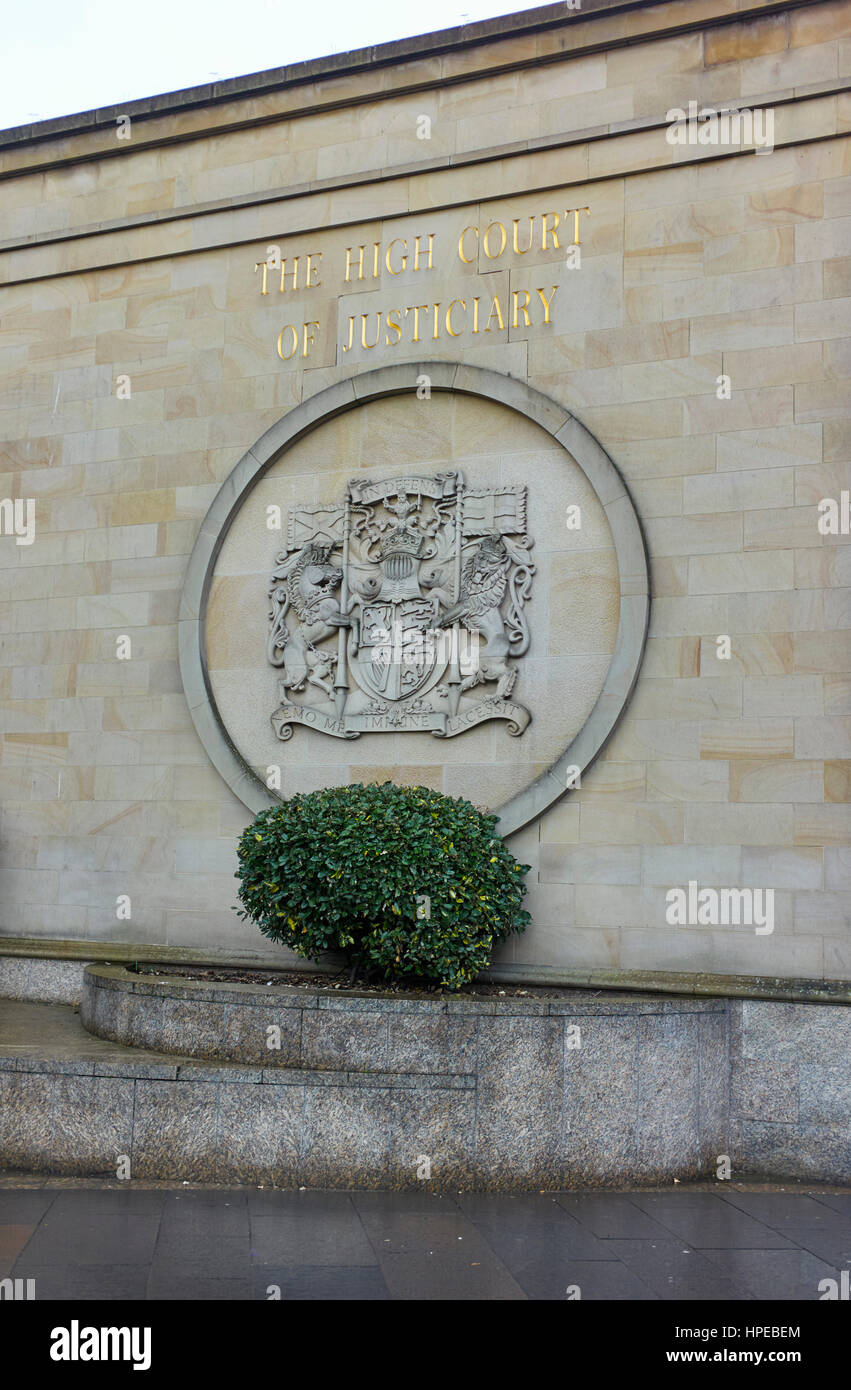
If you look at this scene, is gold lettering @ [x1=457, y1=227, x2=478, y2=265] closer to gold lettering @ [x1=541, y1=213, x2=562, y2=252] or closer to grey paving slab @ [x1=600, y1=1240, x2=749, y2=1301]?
gold lettering @ [x1=541, y1=213, x2=562, y2=252]

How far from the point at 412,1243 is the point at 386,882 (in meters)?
2.46

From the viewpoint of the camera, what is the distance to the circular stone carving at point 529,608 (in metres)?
9.85

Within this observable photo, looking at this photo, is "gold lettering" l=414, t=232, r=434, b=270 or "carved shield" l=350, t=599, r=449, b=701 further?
"gold lettering" l=414, t=232, r=434, b=270

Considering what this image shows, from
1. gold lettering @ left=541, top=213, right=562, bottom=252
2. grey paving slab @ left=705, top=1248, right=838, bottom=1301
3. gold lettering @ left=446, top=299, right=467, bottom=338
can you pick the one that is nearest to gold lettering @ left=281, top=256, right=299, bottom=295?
gold lettering @ left=446, top=299, right=467, bottom=338

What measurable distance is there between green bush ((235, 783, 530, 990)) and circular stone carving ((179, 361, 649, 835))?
2.83 ft

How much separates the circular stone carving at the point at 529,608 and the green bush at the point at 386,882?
862 millimetres

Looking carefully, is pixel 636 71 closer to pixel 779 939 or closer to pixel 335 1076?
pixel 779 939

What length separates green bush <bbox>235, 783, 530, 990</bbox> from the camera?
8664 mm

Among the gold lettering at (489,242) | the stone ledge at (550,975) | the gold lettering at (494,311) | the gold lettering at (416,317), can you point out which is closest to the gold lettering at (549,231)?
the gold lettering at (489,242)

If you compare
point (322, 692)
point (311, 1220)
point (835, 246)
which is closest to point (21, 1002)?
point (322, 692)

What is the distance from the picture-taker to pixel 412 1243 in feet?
22.5

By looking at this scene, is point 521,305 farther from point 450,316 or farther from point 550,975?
point 550,975
